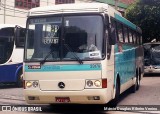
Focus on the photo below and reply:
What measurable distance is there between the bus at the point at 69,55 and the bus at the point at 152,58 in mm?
15030

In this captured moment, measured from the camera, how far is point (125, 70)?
1288 centimetres

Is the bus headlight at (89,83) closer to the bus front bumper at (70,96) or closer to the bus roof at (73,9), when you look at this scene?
the bus front bumper at (70,96)

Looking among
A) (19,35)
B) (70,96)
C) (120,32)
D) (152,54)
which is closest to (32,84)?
(70,96)

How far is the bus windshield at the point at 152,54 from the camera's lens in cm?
2500

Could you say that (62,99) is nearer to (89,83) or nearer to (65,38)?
(89,83)

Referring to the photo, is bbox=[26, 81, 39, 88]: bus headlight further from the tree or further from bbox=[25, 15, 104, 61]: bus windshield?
the tree

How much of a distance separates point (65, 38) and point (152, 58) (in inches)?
641

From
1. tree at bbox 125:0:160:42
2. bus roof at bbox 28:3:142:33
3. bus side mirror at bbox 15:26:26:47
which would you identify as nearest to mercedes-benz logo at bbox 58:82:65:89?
bus roof at bbox 28:3:142:33

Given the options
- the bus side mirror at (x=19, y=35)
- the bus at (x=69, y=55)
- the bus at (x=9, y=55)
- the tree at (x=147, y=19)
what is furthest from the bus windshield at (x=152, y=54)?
A: the bus at (x=69, y=55)

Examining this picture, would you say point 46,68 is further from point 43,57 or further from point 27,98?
point 27,98

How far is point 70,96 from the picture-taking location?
9.48m

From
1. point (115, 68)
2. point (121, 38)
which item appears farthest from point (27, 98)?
point (121, 38)

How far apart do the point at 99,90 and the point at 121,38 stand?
3.46m

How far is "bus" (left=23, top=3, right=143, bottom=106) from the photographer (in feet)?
30.9
